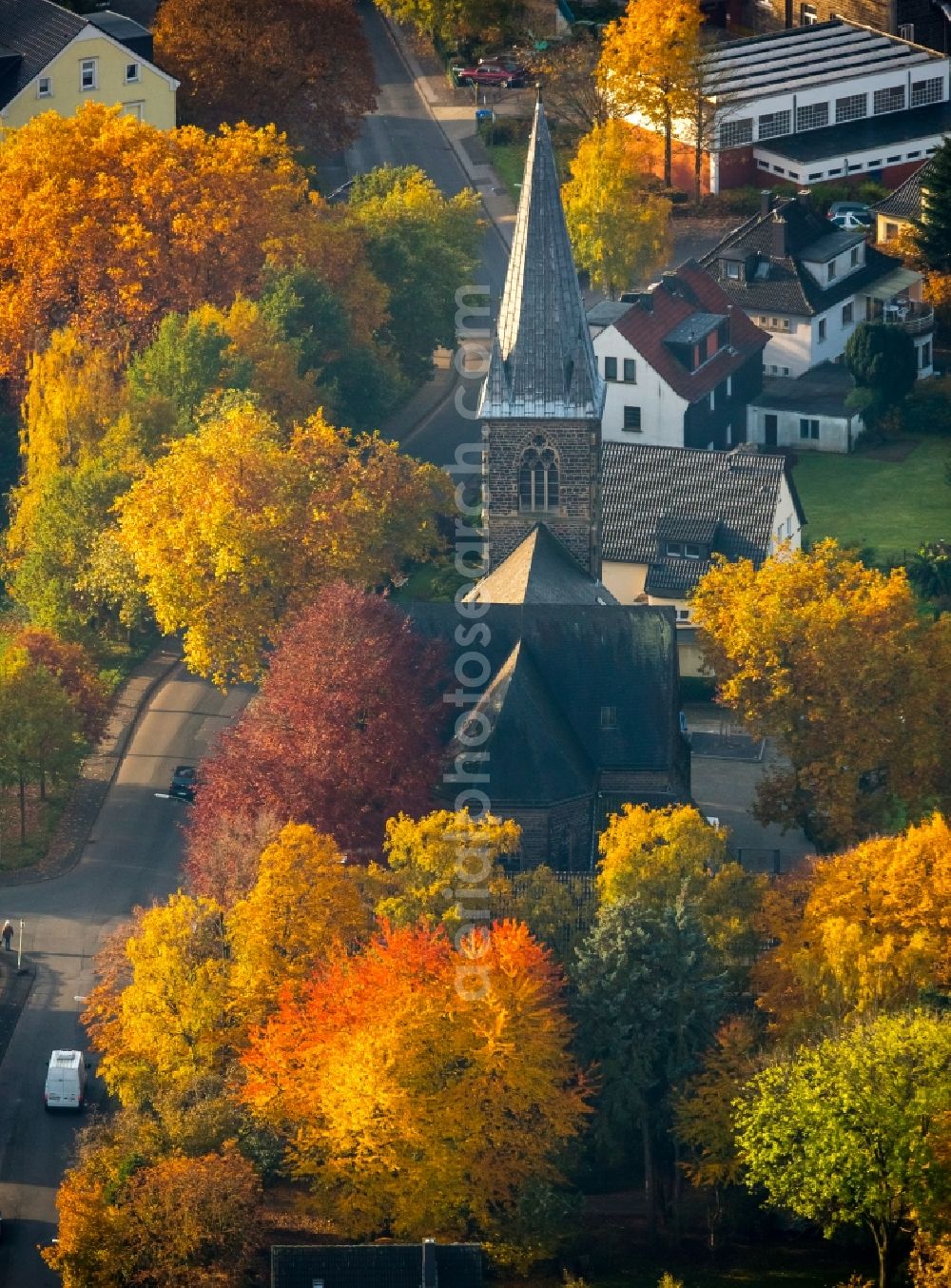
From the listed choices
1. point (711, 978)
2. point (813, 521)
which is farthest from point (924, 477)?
point (711, 978)

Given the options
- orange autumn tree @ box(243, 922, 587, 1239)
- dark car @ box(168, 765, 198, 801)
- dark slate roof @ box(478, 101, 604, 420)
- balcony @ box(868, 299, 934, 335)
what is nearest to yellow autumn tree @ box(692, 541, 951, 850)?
dark slate roof @ box(478, 101, 604, 420)

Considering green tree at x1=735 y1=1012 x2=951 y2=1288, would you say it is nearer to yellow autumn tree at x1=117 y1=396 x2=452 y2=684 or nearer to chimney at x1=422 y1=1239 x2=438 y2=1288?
chimney at x1=422 y1=1239 x2=438 y2=1288

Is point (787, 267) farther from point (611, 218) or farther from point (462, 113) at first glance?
point (462, 113)

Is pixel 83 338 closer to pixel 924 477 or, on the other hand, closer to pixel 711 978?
pixel 924 477

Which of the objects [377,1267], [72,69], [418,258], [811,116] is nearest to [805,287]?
[811,116]

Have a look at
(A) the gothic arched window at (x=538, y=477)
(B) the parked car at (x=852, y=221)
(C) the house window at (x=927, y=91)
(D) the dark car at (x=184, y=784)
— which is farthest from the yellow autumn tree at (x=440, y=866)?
(C) the house window at (x=927, y=91)

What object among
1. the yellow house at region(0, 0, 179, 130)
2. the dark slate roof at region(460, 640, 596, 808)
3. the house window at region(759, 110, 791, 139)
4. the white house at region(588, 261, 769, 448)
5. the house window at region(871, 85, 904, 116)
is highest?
the house window at region(871, 85, 904, 116)
